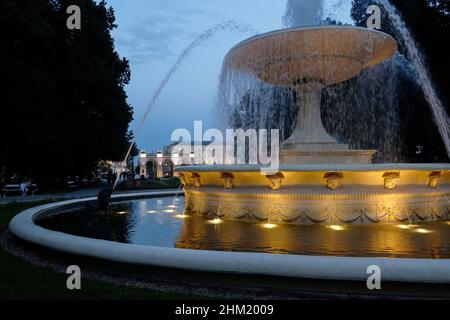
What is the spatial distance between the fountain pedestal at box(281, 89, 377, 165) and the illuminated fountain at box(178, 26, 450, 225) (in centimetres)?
3

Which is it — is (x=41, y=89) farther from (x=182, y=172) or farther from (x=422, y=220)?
(x=422, y=220)

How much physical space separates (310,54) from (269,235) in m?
5.69

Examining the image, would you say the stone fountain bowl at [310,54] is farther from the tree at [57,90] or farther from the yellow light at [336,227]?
the tree at [57,90]

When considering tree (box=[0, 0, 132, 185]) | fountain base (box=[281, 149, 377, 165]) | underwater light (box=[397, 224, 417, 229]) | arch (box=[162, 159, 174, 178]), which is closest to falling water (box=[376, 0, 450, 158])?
fountain base (box=[281, 149, 377, 165])

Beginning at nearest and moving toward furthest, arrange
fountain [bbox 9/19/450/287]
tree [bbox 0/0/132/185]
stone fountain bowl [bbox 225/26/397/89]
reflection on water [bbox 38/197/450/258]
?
fountain [bbox 9/19/450/287] → reflection on water [bbox 38/197/450/258] → stone fountain bowl [bbox 225/26/397/89] → tree [bbox 0/0/132/185]

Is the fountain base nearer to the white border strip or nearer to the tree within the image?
the white border strip

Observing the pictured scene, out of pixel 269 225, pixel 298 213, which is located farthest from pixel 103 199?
pixel 298 213

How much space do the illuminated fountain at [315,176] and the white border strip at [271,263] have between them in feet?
13.3

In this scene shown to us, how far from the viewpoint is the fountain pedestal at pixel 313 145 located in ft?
36.4

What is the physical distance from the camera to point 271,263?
4.77 metres

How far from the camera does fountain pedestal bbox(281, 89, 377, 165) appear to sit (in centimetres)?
1109

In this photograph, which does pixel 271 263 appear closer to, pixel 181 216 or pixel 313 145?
pixel 181 216

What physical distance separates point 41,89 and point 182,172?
54.9 ft

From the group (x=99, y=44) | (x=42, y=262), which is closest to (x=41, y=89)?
(x=99, y=44)
